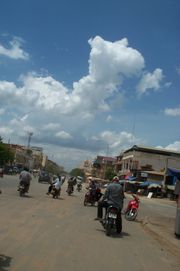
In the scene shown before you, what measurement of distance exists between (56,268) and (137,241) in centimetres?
531

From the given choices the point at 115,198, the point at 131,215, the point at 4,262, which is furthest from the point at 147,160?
the point at 4,262

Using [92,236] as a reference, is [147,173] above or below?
above

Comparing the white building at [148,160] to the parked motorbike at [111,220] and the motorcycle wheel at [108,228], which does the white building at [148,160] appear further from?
the motorcycle wheel at [108,228]

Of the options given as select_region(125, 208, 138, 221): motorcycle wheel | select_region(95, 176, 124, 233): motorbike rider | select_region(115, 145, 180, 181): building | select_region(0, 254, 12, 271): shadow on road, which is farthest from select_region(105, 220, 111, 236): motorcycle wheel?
select_region(115, 145, 180, 181): building

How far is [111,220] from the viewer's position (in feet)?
42.8

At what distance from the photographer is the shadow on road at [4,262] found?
7232mm

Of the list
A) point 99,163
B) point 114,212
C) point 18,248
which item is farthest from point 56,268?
point 99,163

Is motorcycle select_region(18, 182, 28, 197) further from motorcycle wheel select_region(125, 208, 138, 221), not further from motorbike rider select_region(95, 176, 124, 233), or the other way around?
motorbike rider select_region(95, 176, 124, 233)

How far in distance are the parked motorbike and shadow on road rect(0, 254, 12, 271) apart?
5.20 metres

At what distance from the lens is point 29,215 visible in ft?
51.1

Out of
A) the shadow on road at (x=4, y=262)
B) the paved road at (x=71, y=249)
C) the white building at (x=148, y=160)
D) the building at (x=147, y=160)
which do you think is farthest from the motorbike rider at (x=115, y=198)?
the white building at (x=148, y=160)

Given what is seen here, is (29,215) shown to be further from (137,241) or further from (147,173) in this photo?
(147,173)

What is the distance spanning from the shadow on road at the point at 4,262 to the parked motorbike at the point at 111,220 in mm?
5196

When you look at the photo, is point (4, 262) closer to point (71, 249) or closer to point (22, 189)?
point (71, 249)
